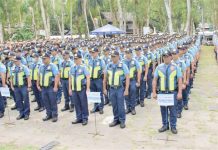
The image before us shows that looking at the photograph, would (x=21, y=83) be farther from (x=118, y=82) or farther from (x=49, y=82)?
(x=118, y=82)

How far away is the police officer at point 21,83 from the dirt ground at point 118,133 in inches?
19.5

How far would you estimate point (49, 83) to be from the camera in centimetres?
1063

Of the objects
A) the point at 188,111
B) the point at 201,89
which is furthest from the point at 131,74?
the point at 201,89

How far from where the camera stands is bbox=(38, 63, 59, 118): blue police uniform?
10625 mm

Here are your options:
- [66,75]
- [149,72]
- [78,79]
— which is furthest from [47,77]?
[149,72]

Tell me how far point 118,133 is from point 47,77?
2593mm

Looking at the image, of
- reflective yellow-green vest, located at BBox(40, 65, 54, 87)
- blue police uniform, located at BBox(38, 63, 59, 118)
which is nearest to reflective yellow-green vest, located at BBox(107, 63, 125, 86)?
blue police uniform, located at BBox(38, 63, 59, 118)

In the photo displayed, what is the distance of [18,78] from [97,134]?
3.01 meters

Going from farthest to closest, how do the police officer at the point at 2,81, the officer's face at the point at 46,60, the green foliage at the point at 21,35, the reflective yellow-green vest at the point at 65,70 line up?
the green foliage at the point at 21,35 → the reflective yellow-green vest at the point at 65,70 → the police officer at the point at 2,81 → the officer's face at the point at 46,60

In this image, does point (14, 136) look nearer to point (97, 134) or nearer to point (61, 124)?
point (61, 124)

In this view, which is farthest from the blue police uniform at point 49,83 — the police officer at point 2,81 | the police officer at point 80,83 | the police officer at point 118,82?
the police officer at point 118,82

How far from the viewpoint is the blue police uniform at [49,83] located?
10.6m

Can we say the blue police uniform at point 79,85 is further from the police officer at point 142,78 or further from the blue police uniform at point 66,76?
the police officer at point 142,78

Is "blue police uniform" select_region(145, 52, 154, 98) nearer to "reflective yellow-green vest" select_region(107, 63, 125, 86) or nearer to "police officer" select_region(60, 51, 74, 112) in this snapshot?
"police officer" select_region(60, 51, 74, 112)
